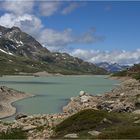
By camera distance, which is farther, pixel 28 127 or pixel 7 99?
pixel 7 99

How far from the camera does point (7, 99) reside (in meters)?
98.1

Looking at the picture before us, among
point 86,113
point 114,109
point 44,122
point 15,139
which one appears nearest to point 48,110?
point 114,109

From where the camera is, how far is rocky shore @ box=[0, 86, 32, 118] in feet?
246

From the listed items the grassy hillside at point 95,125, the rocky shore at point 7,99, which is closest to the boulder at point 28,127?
the grassy hillside at point 95,125

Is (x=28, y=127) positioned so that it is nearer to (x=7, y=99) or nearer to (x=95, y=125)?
A: (x=95, y=125)

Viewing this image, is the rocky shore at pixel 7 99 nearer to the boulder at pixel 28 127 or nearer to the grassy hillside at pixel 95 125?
the boulder at pixel 28 127

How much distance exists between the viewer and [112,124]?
123ft

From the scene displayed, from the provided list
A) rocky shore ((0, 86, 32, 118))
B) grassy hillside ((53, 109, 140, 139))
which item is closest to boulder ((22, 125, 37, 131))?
grassy hillside ((53, 109, 140, 139))

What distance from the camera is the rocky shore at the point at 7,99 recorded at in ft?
246

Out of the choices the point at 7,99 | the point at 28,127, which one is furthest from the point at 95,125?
the point at 7,99

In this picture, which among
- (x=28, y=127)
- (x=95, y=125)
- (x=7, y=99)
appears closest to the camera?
(x=95, y=125)

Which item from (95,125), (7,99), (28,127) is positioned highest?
(95,125)

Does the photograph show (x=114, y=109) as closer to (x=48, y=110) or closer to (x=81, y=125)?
(x=81, y=125)

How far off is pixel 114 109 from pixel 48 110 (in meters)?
30.5
